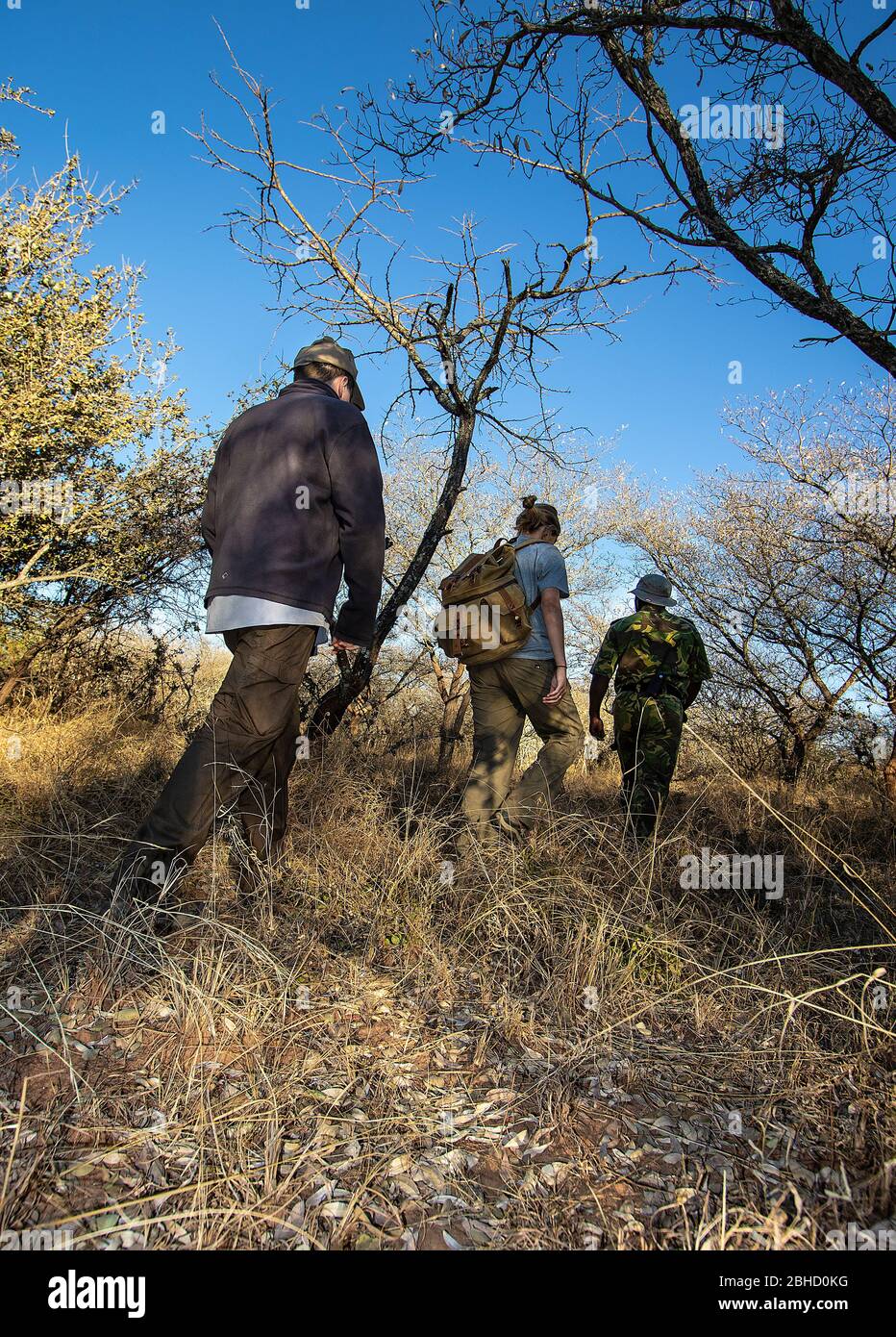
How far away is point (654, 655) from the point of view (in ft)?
17.7

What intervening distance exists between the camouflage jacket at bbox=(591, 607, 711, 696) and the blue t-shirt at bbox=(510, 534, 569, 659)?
1174 millimetres

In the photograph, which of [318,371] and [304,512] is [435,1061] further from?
[318,371]

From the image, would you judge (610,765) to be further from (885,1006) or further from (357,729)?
(885,1006)

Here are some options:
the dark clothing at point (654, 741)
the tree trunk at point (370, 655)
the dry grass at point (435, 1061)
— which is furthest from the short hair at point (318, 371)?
the dark clothing at point (654, 741)

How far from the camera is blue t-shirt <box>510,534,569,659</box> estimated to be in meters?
4.40

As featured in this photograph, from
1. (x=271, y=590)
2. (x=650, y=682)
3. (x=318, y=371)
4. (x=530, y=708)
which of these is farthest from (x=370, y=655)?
(x=271, y=590)

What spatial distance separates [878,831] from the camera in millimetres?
5762

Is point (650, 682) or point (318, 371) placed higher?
point (318, 371)

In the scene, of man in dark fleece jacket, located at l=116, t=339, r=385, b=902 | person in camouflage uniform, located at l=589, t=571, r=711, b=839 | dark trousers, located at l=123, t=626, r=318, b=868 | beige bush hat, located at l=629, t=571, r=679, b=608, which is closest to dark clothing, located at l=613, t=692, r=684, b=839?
person in camouflage uniform, located at l=589, t=571, r=711, b=839

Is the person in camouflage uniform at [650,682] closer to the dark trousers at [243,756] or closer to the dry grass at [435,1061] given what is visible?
the dry grass at [435,1061]

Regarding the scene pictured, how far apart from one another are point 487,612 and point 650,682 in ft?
5.37

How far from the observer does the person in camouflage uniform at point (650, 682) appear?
5270 mm

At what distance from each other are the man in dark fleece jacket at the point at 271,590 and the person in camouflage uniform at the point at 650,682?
2.56 metres
